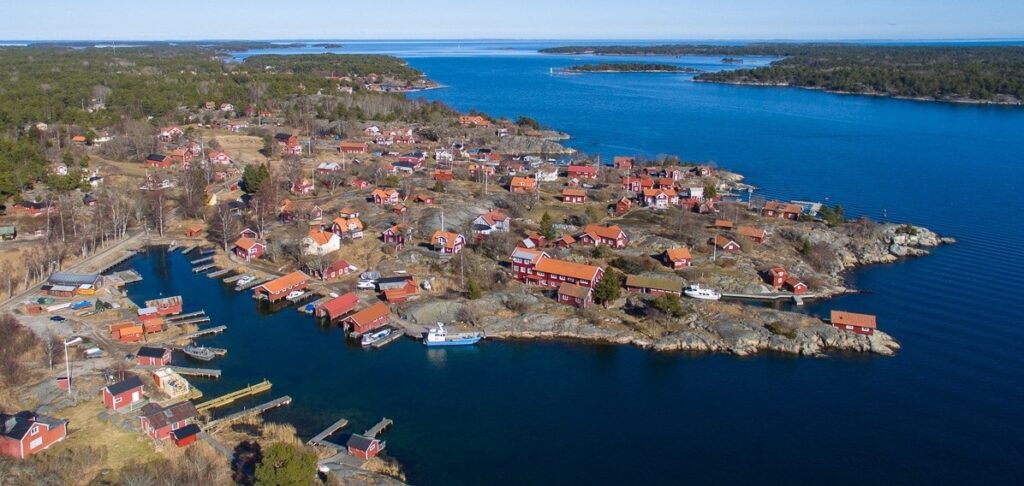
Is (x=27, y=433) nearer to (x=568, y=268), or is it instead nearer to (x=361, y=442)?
(x=361, y=442)

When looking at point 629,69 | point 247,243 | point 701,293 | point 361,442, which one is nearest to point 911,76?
point 629,69

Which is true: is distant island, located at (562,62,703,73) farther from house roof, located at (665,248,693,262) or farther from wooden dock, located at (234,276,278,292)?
wooden dock, located at (234,276,278,292)

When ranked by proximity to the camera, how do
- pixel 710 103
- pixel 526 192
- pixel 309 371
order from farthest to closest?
pixel 710 103 < pixel 526 192 < pixel 309 371

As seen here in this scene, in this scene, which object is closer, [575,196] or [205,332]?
[205,332]

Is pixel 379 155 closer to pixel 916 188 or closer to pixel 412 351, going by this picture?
pixel 412 351

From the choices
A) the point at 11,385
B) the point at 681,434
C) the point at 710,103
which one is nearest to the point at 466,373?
the point at 681,434

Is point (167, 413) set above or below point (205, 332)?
above

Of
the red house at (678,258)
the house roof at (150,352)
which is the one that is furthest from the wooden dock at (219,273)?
the red house at (678,258)
